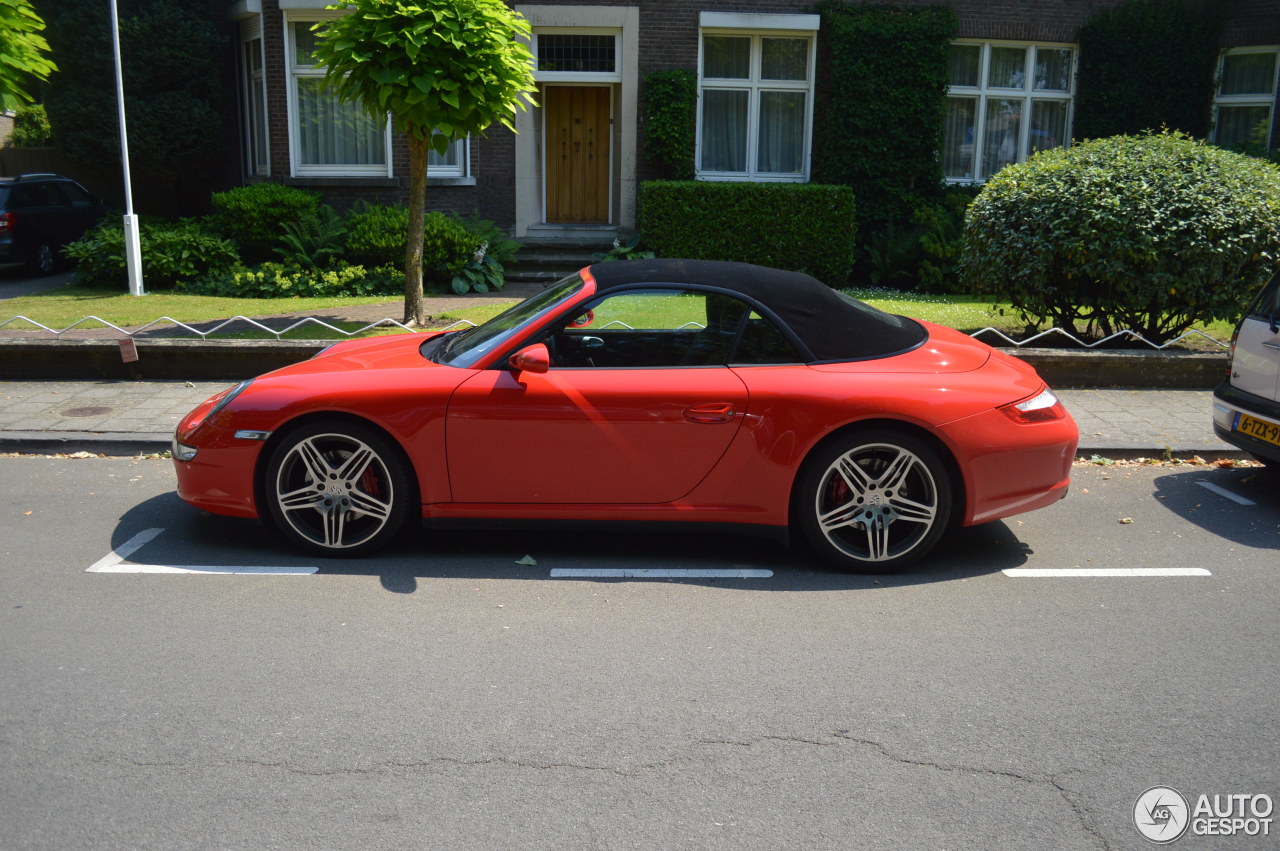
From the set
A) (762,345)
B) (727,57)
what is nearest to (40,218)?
(727,57)

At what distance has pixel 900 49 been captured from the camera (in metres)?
16.5

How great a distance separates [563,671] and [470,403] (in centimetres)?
160

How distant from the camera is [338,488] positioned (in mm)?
5434

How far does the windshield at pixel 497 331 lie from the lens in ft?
Result: 18.2

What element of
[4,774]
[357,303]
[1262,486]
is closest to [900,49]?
[357,303]

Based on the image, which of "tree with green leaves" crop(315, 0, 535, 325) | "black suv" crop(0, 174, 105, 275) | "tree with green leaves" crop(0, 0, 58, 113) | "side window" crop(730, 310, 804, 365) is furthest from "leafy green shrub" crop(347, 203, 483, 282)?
"side window" crop(730, 310, 804, 365)

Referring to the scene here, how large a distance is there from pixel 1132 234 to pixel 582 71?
1002 cm

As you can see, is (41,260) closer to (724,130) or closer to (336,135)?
(336,135)

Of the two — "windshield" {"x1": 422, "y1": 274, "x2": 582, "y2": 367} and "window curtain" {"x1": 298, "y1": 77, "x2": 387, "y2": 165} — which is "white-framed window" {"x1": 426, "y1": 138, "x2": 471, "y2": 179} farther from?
"windshield" {"x1": 422, "y1": 274, "x2": 582, "y2": 367}

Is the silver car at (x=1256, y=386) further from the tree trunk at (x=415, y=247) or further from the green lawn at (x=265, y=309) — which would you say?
the tree trunk at (x=415, y=247)

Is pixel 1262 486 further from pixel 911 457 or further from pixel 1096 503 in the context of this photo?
pixel 911 457

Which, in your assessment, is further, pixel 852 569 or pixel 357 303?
pixel 357 303

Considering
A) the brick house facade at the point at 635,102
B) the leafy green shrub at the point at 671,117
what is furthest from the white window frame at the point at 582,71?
the leafy green shrub at the point at 671,117

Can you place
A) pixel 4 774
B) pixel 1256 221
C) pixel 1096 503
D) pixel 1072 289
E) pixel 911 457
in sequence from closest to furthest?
pixel 4 774 → pixel 911 457 → pixel 1096 503 → pixel 1256 221 → pixel 1072 289
